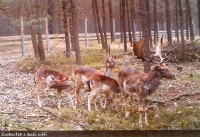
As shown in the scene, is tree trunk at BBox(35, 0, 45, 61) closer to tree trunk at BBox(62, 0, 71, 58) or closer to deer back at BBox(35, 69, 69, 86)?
deer back at BBox(35, 69, 69, 86)

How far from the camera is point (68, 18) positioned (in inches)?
174

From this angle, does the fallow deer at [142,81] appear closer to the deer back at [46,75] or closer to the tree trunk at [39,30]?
the deer back at [46,75]

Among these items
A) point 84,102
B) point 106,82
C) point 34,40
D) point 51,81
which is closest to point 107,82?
point 106,82

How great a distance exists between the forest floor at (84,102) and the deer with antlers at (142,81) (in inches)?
3.7

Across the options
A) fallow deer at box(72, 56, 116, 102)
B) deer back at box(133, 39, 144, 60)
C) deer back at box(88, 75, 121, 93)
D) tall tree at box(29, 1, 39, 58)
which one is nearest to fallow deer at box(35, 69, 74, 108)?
fallow deer at box(72, 56, 116, 102)

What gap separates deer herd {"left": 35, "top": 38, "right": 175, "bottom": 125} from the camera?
12.8 feet

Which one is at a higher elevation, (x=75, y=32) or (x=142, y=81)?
(x=75, y=32)

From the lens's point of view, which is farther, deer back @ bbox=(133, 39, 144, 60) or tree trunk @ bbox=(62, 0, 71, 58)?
tree trunk @ bbox=(62, 0, 71, 58)

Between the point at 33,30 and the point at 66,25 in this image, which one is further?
the point at 66,25

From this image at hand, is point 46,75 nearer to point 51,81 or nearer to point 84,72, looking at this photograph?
point 51,81

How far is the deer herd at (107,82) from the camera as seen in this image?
12.8 ft

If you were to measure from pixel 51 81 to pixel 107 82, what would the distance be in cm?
65

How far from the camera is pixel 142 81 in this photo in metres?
4.03

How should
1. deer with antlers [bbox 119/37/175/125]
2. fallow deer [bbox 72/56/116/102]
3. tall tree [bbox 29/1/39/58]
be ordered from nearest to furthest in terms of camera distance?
deer with antlers [bbox 119/37/175/125] → tall tree [bbox 29/1/39/58] → fallow deer [bbox 72/56/116/102]
